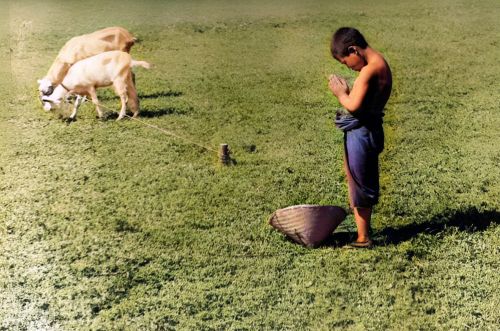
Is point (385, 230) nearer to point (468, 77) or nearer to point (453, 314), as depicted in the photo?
point (453, 314)

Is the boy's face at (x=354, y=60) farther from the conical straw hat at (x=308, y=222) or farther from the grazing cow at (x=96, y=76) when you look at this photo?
the grazing cow at (x=96, y=76)

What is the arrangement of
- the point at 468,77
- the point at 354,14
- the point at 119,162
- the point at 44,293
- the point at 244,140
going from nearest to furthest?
1. the point at 44,293
2. the point at 119,162
3. the point at 244,140
4. the point at 468,77
5. the point at 354,14

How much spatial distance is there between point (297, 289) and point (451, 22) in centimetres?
907

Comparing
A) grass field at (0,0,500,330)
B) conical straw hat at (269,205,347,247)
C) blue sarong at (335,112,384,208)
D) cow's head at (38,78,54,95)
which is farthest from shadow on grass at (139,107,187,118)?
blue sarong at (335,112,384,208)

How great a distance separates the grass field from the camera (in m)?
4.68

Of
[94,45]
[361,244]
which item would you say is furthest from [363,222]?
[94,45]

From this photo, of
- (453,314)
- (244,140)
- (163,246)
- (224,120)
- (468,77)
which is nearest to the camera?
(453,314)

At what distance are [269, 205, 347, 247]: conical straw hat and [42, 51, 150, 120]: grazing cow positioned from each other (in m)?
2.65

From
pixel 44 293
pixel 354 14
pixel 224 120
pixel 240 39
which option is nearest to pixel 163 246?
pixel 44 293

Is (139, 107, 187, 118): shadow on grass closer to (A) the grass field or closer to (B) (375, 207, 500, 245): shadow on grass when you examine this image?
(A) the grass field

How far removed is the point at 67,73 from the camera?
691 cm

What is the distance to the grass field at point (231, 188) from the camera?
4680 mm

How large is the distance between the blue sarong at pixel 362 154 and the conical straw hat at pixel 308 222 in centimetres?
22

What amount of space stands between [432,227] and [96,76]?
3679 mm
